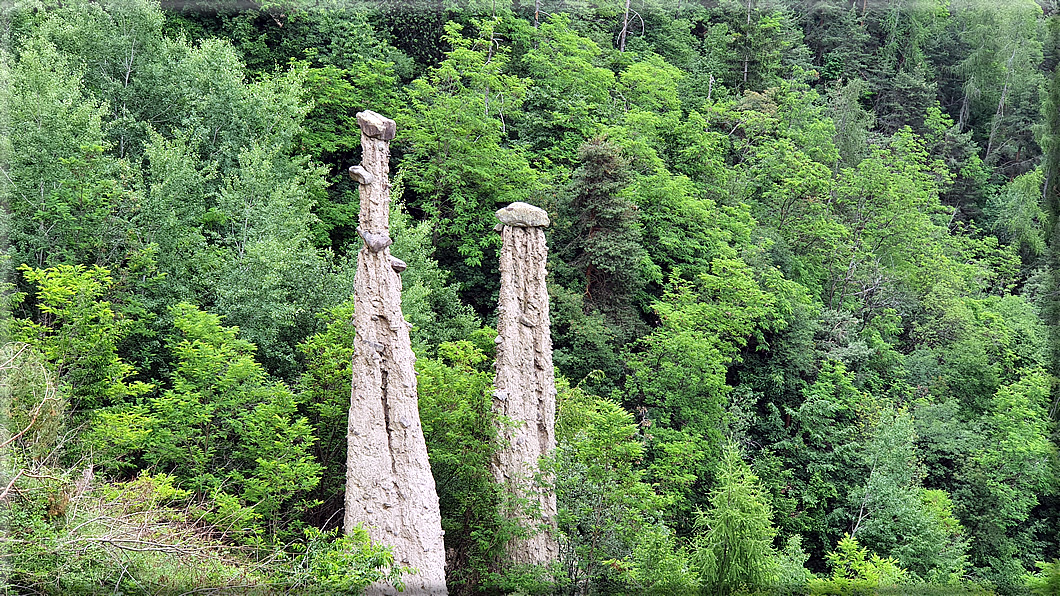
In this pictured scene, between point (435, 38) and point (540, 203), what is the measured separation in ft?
33.0

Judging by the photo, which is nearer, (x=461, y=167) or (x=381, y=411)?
(x=381, y=411)

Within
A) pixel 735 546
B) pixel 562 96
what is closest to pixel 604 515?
pixel 735 546

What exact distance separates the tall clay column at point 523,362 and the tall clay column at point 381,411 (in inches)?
88.3

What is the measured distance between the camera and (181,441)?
503 inches

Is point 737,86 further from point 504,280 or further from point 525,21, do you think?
point 504,280

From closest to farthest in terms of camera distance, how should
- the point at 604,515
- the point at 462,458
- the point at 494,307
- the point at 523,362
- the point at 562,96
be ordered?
the point at 604,515
the point at 462,458
the point at 523,362
the point at 494,307
the point at 562,96

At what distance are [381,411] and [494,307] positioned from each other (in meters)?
10.0

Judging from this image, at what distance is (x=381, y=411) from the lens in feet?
37.9

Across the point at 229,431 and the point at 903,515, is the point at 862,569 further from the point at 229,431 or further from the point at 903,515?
the point at 229,431

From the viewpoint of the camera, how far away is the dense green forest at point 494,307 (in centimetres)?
1127

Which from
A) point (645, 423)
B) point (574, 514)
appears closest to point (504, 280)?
point (574, 514)

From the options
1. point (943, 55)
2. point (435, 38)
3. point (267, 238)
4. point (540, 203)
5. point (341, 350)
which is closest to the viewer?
point (341, 350)

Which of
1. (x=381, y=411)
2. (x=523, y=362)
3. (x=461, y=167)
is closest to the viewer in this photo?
(x=381, y=411)

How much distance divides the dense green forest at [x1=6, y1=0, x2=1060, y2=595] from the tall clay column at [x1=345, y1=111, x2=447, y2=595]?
100cm
